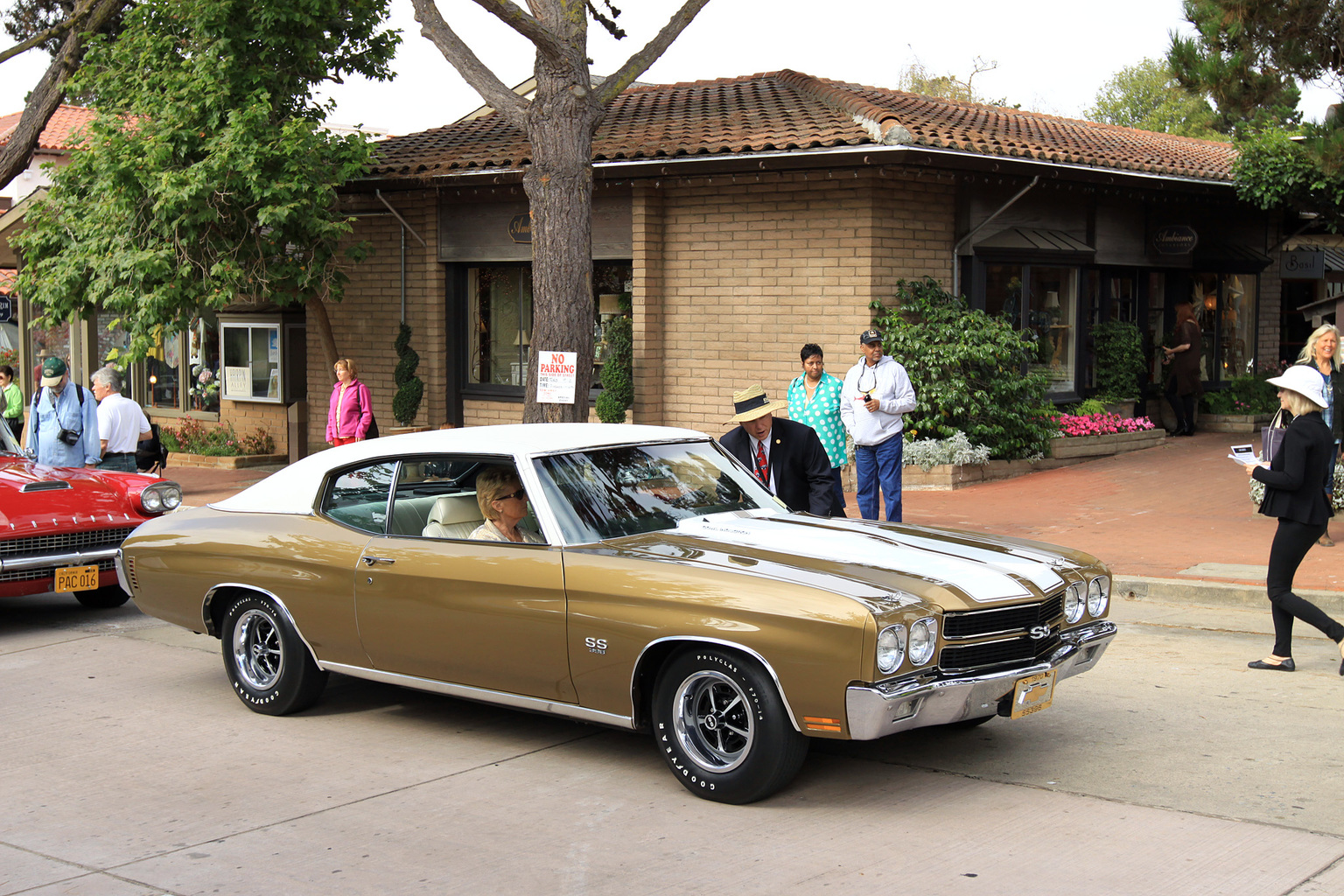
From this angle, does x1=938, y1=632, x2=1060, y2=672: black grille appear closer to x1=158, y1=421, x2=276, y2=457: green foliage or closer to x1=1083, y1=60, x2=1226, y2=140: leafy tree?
x1=158, y1=421, x2=276, y2=457: green foliage

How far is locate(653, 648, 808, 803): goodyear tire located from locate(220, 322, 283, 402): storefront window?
51.6 feet

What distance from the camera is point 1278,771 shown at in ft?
17.9

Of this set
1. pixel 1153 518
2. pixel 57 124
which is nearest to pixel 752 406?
pixel 1153 518

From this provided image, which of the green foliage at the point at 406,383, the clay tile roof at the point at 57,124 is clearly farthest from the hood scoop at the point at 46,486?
the clay tile roof at the point at 57,124

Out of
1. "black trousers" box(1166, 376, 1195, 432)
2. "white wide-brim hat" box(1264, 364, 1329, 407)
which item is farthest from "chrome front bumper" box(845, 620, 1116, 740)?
"black trousers" box(1166, 376, 1195, 432)

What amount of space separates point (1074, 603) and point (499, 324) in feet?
43.0

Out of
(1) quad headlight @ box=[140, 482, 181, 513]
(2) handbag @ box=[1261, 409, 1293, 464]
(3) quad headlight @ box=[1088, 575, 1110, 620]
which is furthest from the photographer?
(1) quad headlight @ box=[140, 482, 181, 513]

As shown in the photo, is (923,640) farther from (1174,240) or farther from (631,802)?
(1174,240)

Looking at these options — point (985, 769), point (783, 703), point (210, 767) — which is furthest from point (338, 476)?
point (985, 769)

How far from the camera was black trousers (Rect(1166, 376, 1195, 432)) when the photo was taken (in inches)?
712

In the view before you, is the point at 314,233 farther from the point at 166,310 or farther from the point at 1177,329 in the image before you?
the point at 1177,329

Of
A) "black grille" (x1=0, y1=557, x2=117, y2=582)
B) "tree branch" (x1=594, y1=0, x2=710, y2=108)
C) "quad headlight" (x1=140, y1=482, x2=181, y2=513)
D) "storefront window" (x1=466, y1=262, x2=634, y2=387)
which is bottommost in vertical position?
"black grille" (x1=0, y1=557, x2=117, y2=582)

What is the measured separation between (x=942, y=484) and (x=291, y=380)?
10233mm

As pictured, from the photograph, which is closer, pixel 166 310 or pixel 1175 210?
pixel 166 310
